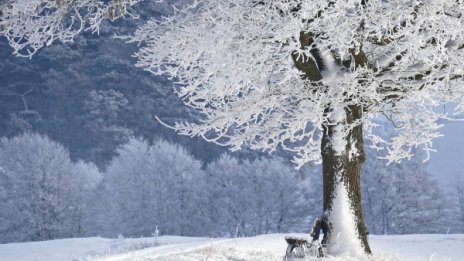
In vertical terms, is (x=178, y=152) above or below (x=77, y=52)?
below

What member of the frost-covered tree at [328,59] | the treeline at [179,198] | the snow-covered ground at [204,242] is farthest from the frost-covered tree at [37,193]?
the frost-covered tree at [328,59]

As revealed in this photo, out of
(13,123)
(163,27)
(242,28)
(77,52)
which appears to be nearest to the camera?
(242,28)

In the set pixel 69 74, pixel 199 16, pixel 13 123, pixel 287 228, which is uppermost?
pixel 69 74

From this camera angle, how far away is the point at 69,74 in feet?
329

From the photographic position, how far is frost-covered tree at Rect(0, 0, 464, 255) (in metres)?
6.91

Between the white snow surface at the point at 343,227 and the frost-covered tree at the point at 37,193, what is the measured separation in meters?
34.5

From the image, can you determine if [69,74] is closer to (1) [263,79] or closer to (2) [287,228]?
(2) [287,228]

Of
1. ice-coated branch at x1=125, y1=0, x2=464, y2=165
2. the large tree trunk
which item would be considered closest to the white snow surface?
the large tree trunk

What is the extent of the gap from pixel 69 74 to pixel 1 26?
9564 centimetres

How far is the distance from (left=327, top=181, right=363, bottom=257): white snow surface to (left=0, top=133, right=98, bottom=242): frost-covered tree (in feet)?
113

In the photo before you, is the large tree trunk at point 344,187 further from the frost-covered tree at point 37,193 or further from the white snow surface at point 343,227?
the frost-covered tree at point 37,193

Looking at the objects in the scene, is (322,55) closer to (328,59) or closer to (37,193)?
(328,59)

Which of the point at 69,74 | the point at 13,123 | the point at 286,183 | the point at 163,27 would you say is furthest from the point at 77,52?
the point at 163,27

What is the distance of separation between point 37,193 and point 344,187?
36.3 meters
